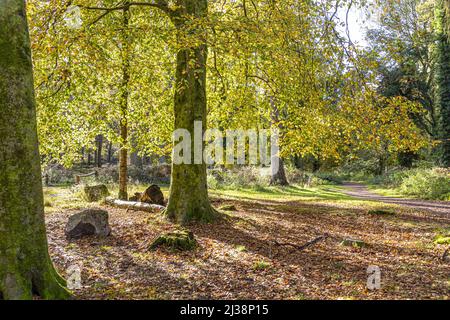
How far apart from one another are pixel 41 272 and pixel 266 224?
6956 millimetres

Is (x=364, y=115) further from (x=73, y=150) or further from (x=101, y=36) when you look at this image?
(x=73, y=150)

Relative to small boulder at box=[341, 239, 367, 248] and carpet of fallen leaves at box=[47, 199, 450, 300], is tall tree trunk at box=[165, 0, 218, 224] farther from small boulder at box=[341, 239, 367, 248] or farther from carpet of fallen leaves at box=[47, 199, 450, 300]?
small boulder at box=[341, 239, 367, 248]

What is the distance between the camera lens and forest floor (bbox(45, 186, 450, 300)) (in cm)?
502

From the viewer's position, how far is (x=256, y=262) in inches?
251

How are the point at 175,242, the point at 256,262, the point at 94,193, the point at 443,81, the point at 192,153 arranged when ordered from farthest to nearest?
the point at 443,81
the point at 94,193
the point at 192,153
the point at 175,242
the point at 256,262

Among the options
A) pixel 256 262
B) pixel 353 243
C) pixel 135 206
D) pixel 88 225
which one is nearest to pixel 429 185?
pixel 353 243

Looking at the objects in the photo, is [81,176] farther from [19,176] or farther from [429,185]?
[19,176]

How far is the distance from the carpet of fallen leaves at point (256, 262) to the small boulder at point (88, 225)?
0.91 ft

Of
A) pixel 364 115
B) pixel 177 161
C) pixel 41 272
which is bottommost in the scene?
pixel 41 272

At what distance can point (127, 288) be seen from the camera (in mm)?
5191

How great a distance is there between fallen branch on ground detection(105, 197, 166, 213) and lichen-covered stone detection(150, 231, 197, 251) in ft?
12.8

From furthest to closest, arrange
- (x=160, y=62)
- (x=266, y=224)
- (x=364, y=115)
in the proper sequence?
(x=160, y=62) → (x=266, y=224) → (x=364, y=115)

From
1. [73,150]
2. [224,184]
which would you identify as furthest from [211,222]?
[224,184]

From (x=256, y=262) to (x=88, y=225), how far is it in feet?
14.4
